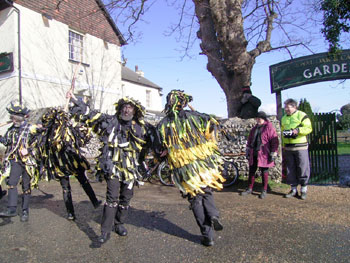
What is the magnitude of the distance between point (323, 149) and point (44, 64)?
1146 centimetres

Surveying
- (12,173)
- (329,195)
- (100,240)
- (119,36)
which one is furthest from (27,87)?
(329,195)

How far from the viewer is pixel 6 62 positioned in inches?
460

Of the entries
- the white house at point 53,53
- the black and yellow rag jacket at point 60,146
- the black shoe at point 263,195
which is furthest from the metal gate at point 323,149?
the white house at point 53,53

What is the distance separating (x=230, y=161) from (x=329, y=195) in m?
2.19

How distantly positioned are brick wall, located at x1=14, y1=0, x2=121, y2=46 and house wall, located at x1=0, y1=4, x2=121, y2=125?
0.27m

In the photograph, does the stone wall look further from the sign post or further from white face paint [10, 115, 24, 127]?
white face paint [10, 115, 24, 127]

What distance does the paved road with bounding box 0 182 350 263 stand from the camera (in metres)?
3.22

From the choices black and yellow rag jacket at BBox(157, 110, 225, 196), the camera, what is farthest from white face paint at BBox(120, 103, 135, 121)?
the camera

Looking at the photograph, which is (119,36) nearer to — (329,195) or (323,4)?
(323,4)

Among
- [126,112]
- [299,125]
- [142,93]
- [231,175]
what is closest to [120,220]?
[126,112]

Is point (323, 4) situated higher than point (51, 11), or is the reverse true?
point (51, 11)

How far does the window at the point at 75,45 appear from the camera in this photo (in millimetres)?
14136

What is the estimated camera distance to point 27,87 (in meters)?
12.0

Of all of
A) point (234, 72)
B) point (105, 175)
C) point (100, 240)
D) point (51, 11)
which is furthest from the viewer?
point (51, 11)
